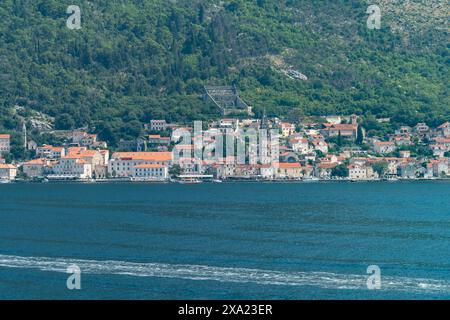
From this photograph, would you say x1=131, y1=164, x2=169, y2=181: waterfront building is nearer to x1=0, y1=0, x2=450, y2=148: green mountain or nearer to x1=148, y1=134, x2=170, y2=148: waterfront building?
x1=148, y1=134, x2=170, y2=148: waterfront building

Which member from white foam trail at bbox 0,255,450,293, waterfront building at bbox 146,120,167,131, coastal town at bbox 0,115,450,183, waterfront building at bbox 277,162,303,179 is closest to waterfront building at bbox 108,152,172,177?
coastal town at bbox 0,115,450,183

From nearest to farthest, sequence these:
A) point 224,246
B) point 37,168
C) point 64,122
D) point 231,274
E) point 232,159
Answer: point 231,274 → point 224,246 → point 232,159 → point 37,168 → point 64,122

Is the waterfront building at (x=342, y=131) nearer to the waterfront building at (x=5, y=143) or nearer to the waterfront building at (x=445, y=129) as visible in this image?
the waterfront building at (x=445, y=129)

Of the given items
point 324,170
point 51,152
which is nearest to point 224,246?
point 324,170

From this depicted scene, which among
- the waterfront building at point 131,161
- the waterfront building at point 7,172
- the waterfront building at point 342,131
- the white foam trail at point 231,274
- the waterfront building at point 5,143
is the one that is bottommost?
the white foam trail at point 231,274

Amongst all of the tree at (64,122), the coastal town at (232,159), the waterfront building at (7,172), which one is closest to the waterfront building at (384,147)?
the coastal town at (232,159)

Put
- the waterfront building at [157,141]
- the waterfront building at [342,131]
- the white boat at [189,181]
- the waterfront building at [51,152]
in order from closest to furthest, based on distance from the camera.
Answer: the white boat at [189,181]
the waterfront building at [51,152]
the waterfront building at [157,141]
the waterfront building at [342,131]

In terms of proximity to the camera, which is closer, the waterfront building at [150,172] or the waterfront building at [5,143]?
the waterfront building at [150,172]

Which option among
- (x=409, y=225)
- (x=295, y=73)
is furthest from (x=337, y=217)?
(x=295, y=73)

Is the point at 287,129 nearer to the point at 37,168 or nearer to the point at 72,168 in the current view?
the point at 72,168
